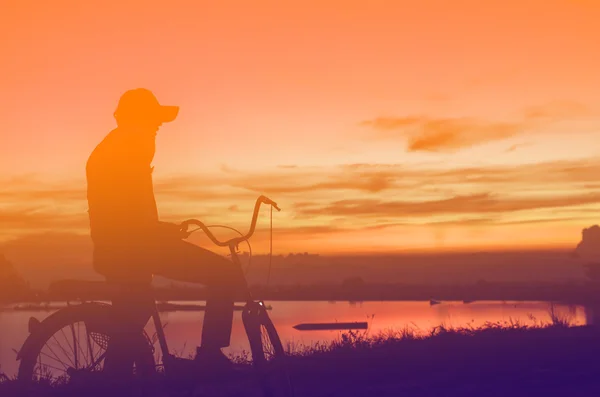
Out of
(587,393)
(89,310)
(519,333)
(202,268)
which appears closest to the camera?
(202,268)

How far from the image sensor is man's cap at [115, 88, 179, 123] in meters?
6.31

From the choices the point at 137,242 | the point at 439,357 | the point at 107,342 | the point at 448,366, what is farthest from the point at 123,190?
the point at 439,357

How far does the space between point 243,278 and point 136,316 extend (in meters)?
0.95

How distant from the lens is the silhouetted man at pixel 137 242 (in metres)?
6.17

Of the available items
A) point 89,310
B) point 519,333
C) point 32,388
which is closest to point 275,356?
point 89,310

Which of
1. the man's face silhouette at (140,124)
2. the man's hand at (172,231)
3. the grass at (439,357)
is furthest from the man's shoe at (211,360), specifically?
the man's face silhouette at (140,124)

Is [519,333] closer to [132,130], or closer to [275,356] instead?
[275,356]

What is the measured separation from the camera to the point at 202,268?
6.12m

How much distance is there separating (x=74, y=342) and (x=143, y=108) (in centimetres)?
215

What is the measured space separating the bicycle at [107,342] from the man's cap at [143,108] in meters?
0.92

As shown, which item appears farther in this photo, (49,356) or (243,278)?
(49,356)

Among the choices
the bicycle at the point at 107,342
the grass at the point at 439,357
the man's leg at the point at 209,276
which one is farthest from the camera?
the grass at the point at 439,357

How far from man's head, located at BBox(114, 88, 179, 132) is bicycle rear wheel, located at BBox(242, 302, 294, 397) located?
1.74m

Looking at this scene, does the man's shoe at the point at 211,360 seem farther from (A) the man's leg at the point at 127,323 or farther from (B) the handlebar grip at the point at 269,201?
(B) the handlebar grip at the point at 269,201
